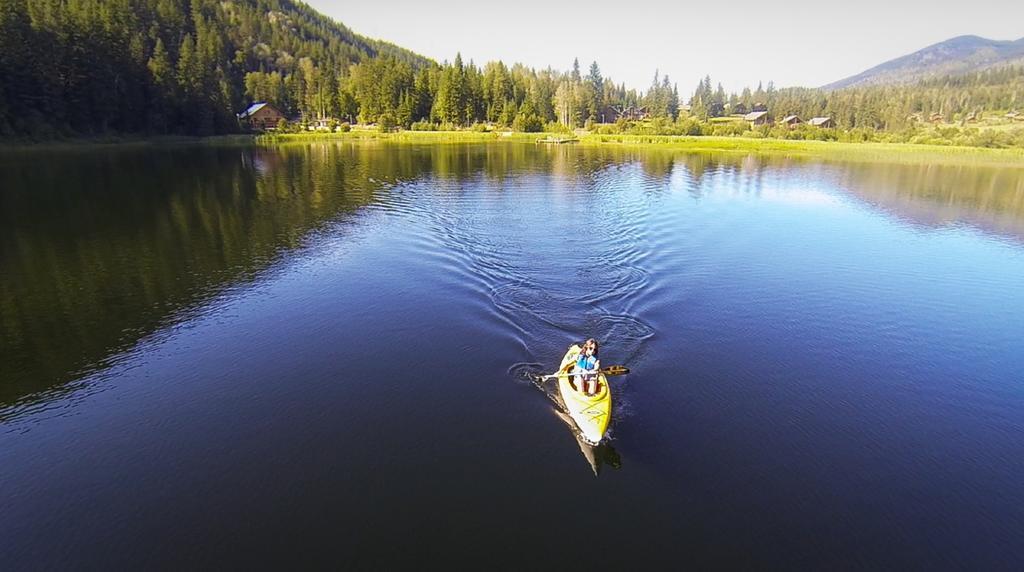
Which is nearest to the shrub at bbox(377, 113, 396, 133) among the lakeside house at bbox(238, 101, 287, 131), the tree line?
the tree line

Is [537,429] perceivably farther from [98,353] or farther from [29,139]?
[29,139]

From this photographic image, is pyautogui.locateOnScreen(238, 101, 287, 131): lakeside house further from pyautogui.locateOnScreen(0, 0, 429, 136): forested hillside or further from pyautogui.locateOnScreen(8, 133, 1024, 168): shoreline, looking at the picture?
Answer: pyautogui.locateOnScreen(8, 133, 1024, 168): shoreline

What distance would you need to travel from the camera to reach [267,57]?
199500mm

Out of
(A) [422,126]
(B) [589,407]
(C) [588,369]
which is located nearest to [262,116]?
(A) [422,126]

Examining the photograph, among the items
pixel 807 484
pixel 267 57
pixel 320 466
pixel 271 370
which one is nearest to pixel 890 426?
pixel 807 484

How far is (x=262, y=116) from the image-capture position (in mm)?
142375

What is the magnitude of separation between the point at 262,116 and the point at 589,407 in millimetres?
150379

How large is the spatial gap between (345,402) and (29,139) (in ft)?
304

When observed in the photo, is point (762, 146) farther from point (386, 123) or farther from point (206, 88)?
point (206, 88)

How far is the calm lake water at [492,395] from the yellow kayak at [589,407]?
64 centimetres

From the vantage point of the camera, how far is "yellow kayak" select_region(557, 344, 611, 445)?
1574 centimetres

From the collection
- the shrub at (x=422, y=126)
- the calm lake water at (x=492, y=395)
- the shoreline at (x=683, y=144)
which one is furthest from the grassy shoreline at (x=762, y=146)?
the calm lake water at (x=492, y=395)

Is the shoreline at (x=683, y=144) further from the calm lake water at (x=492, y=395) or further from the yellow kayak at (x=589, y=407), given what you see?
the yellow kayak at (x=589, y=407)

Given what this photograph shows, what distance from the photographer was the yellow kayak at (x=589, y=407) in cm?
1574
